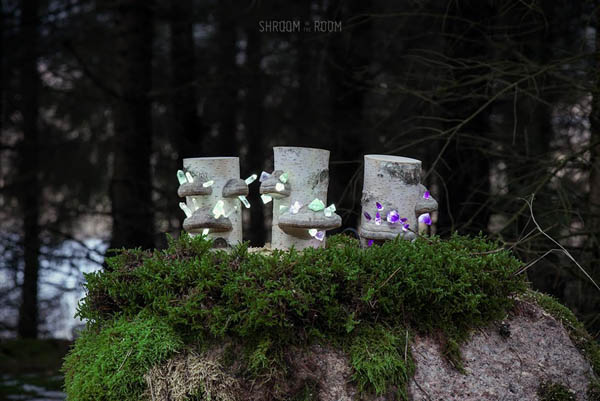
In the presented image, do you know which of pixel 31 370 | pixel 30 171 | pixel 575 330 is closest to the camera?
pixel 575 330

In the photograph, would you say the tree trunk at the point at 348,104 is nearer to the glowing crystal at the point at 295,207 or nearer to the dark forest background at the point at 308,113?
the dark forest background at the point at 308,113

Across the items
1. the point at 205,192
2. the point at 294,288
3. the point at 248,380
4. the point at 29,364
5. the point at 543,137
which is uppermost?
the point at 543,137

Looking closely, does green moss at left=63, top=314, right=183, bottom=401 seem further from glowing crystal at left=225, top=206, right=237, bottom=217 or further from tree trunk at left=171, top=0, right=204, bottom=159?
tree trunk at left=171, top=0, right=204, bottom=159

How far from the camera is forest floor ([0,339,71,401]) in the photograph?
602cm

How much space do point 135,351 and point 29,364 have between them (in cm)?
504

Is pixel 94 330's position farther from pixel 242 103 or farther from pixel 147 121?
pixel 242 103

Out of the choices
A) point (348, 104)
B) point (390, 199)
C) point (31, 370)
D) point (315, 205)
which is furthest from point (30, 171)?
point (390, 199)

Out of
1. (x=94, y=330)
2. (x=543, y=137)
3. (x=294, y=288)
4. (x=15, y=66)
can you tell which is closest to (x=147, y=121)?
(x=15, y=66)

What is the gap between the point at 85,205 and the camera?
34.0 feet

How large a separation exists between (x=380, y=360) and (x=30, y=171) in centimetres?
751

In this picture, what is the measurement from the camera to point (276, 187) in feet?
12.3

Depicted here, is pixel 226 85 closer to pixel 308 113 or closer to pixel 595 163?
pixel 308 113

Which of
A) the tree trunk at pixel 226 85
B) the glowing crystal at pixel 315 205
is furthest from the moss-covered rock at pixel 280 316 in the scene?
the tree trunk at pixel 226 85

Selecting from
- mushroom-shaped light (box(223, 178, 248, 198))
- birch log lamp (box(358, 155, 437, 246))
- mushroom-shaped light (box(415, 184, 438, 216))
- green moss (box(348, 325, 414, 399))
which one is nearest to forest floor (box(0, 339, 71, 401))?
mushroom-shaped light (box(223, 178, 248, 198))
